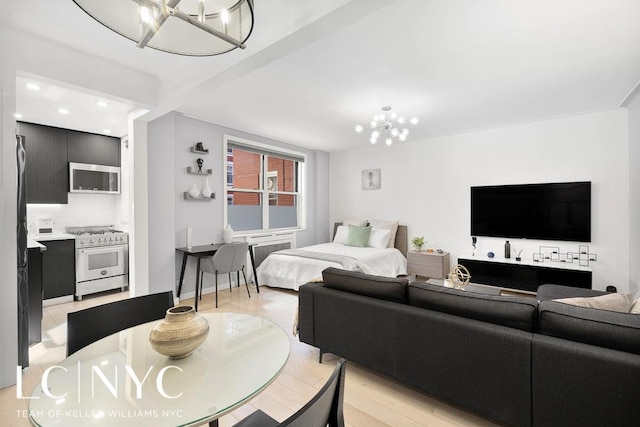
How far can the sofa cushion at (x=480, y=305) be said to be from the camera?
1588 mm

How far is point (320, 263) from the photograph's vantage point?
4.08 m

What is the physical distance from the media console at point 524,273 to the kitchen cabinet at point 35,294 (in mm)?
5143

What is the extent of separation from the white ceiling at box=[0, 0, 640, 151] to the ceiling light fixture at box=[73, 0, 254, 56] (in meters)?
0.47

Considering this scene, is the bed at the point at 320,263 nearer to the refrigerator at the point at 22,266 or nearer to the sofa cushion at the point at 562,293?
the sofa cushion at the point at 562,293

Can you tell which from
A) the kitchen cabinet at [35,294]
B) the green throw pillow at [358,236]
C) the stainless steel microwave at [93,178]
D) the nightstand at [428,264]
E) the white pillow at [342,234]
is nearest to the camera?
the kitchen cabinet at [35,294]

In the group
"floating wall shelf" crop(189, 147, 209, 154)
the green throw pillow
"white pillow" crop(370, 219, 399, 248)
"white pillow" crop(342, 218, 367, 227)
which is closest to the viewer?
"floating wall shelf" crop(189, 147, 209, 154)

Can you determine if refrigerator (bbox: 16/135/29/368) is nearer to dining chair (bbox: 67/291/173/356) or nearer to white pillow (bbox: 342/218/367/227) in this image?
dining chair (bbox: 67/291/173/356)

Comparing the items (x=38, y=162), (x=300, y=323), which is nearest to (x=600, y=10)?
(x=300, y=323)

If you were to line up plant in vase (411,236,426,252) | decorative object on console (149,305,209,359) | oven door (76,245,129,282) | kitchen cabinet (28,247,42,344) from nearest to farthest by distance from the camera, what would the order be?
decorative object on console (149,305,209,359)
kitchen cabinet (28,247,42,344)
oven door (76,245,129,282)
plant in vase (411,236,426,252)

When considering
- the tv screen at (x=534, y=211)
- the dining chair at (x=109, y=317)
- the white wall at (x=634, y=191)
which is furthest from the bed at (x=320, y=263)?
the white wall at (x=634, y=191)

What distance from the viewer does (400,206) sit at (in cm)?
563

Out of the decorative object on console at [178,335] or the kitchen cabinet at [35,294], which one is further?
the kitchen cabinet at [35,294]

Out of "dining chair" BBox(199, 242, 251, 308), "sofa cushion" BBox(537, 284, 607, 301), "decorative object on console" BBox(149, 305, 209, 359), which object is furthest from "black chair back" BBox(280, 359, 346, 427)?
"dining chair" BBox(199, 242, 251, 308)

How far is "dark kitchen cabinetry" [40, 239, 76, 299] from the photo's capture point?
12.2ft
